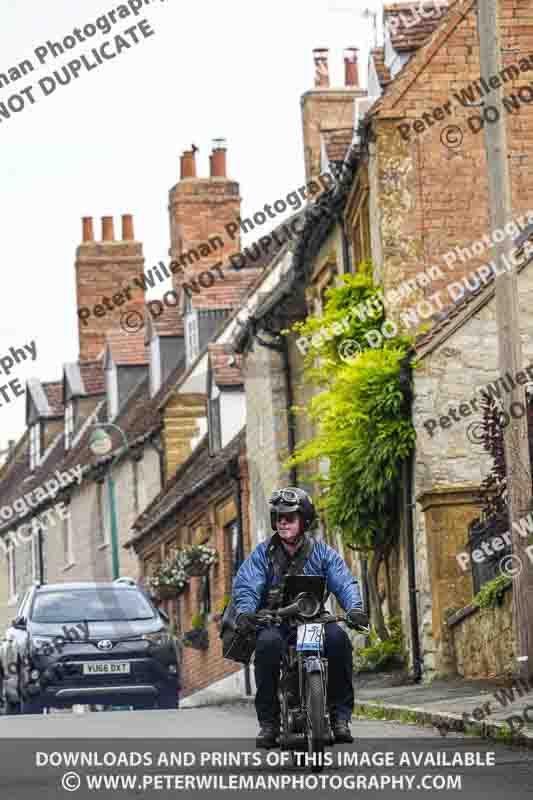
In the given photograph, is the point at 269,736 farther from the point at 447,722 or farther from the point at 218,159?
the point at 218,159

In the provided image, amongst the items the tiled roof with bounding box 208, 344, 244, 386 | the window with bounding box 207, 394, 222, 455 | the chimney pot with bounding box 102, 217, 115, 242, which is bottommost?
the window with bounding box 207, 394, 222, 455

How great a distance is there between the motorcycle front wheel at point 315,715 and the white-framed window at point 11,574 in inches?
2150

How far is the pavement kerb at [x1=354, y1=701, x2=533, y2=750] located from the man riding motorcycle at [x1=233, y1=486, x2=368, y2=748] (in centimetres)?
144

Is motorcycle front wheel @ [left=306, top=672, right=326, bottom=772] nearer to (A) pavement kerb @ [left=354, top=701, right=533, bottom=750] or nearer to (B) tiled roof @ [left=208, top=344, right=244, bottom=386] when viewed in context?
(A) pavement kerb @ [left=354, top=701, right=533, bottom=750]

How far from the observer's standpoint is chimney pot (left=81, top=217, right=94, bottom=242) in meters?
55.6

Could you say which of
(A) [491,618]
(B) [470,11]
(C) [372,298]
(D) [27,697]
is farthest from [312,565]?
(B) [470,11]

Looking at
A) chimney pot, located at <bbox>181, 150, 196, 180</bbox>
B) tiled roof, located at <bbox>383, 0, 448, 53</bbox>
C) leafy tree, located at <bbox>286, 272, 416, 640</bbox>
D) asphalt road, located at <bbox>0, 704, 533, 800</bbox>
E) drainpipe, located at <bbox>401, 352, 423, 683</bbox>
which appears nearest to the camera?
asphalt road, located at <bbox>0, 704, 533, 800</bbox>

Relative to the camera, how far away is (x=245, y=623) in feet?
36.2

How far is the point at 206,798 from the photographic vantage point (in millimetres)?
9727

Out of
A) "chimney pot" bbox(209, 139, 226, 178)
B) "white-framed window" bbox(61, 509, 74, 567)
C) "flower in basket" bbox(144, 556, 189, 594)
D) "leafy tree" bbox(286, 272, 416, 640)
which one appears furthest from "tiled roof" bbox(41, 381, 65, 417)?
"leafy tree" bbox(286, 272, 416, 640)

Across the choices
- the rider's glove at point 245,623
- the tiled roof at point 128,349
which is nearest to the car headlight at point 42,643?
the rider's glove at point 245,623

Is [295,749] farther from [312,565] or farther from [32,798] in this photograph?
[32,798]

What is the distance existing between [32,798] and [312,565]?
8.15ft

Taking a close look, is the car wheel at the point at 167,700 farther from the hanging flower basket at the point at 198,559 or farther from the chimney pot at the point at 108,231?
the chimney pot at the point at 108,231
